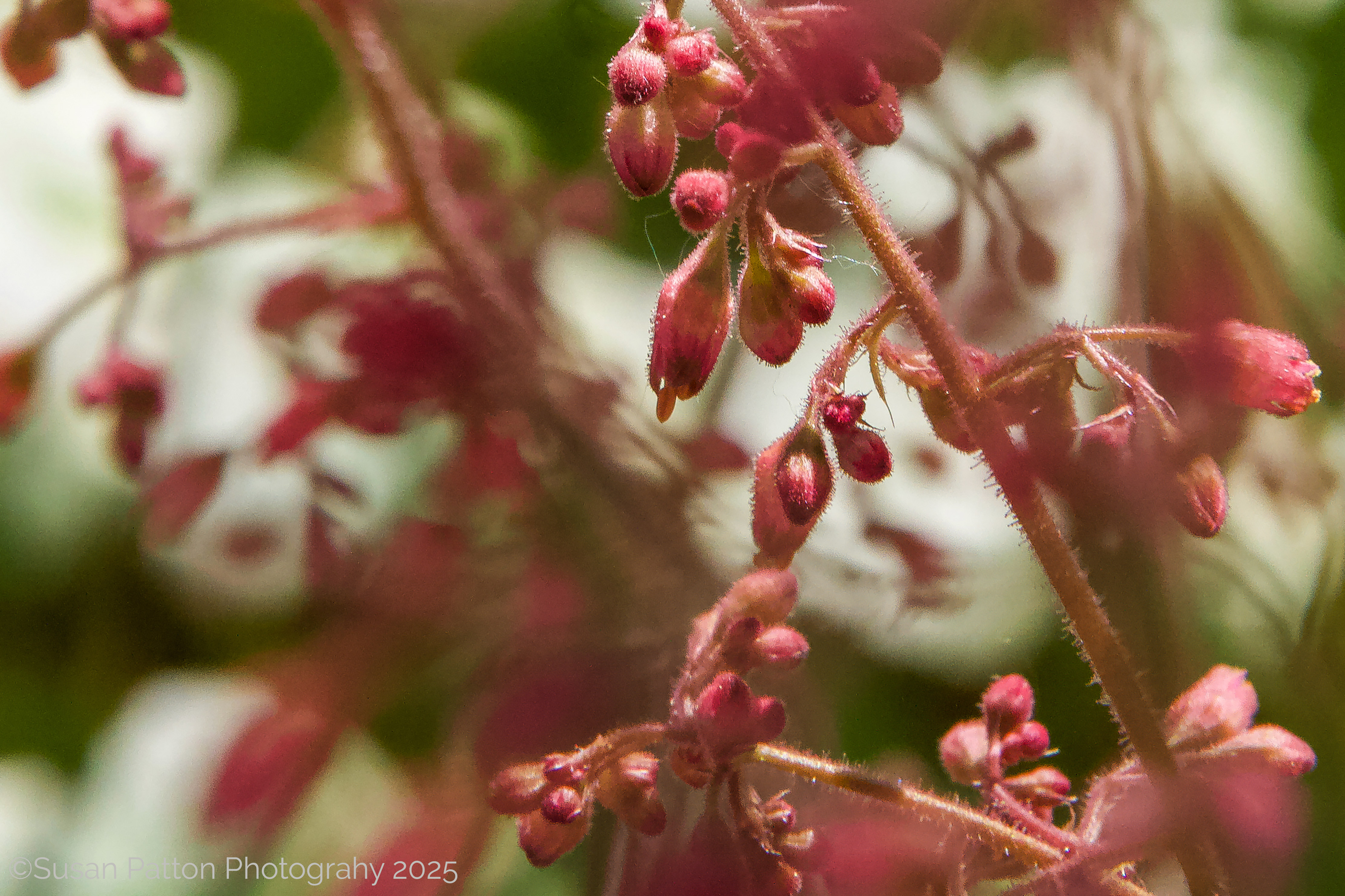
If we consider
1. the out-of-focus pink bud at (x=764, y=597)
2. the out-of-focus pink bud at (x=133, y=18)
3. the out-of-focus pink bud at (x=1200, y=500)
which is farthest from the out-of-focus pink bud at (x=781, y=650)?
the out-of-focus pink bud at (x=133, y=18)

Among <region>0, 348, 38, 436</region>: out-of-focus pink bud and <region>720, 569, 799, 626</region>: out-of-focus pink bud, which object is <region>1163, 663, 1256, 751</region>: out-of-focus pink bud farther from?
<region>0, 348, 38, 436</region>: out-of-focus pink bud

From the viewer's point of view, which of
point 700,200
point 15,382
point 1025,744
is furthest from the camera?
point 15,382

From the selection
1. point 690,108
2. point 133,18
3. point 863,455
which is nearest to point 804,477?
point 863,455

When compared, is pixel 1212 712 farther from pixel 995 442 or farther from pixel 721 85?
pixel 721 85

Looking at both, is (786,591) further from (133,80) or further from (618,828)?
(133,80)

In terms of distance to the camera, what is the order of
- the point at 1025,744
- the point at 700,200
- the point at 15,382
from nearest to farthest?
1. the point at 700,200
2. the point at 1025,744
3. the point at 15,382

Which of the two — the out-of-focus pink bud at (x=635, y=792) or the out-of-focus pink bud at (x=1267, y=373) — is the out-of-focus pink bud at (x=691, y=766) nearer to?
the out-of-focus pink bud at (x=635, y=792)

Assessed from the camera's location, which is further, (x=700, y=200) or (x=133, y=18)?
(x=133, y=18)
